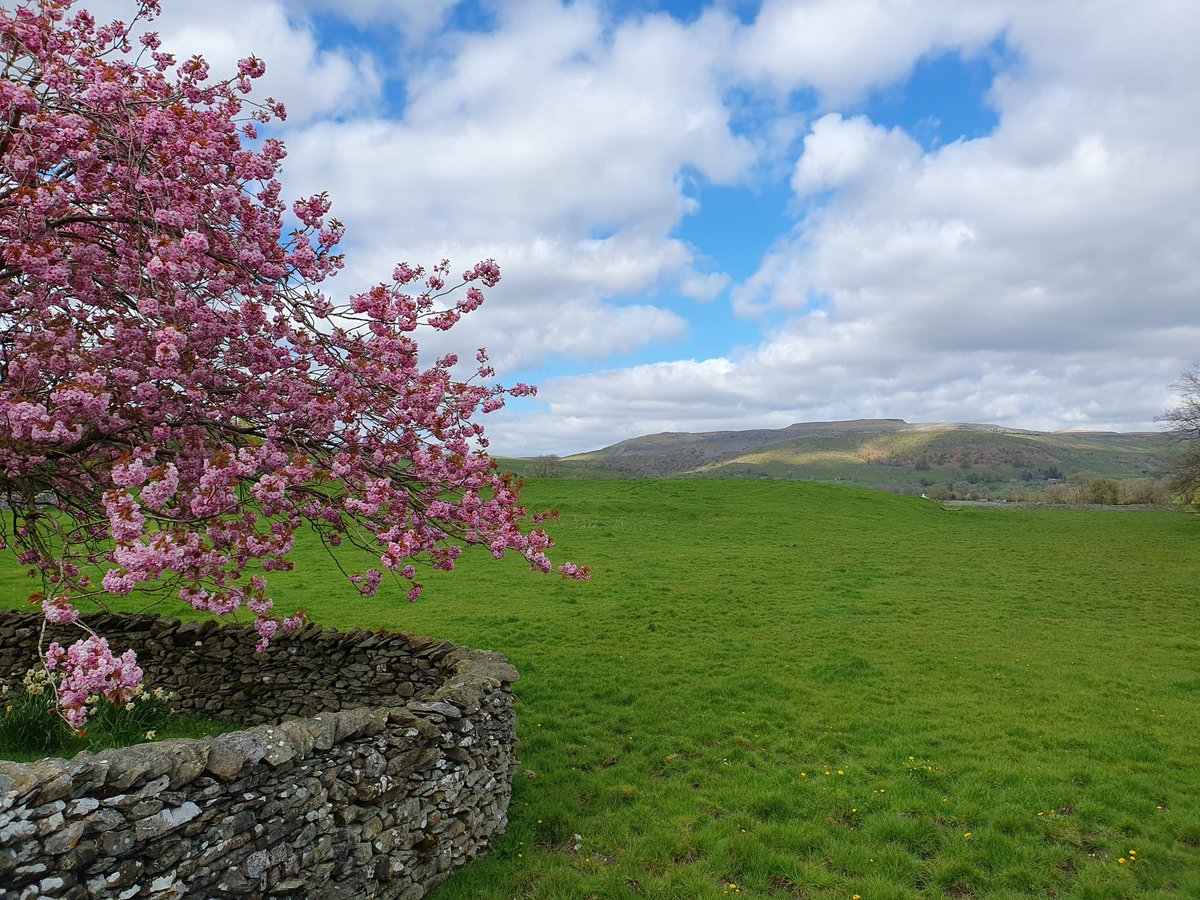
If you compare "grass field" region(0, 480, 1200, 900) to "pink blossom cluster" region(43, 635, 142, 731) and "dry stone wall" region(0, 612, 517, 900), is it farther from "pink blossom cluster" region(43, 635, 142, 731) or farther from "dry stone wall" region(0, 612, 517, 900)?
"pink blossom cluster" region(43, 635, 142, 731)

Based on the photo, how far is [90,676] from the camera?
4.81m

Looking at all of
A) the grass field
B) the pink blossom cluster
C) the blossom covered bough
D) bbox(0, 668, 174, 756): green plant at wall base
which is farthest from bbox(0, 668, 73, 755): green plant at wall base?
the grass field

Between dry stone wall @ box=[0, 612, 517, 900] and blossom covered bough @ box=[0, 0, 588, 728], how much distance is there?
68cm

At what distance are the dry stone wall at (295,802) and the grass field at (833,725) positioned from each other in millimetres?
848

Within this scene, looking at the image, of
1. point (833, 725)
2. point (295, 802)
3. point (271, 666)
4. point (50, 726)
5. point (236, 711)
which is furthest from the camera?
point (833, 725)

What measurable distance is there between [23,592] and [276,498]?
1872cm

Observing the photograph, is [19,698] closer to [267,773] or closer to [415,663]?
[415,663]

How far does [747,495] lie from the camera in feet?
157

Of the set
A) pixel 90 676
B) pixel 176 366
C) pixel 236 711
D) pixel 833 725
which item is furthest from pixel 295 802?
pixel 833 725

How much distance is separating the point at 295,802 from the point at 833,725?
846cm

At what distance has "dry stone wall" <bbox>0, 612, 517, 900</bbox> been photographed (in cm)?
456

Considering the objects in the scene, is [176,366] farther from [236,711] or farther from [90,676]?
[236,711]

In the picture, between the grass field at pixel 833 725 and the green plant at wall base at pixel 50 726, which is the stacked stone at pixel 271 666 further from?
the grass field at pixel 833 725

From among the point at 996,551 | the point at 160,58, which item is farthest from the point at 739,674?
the point at 996,551
